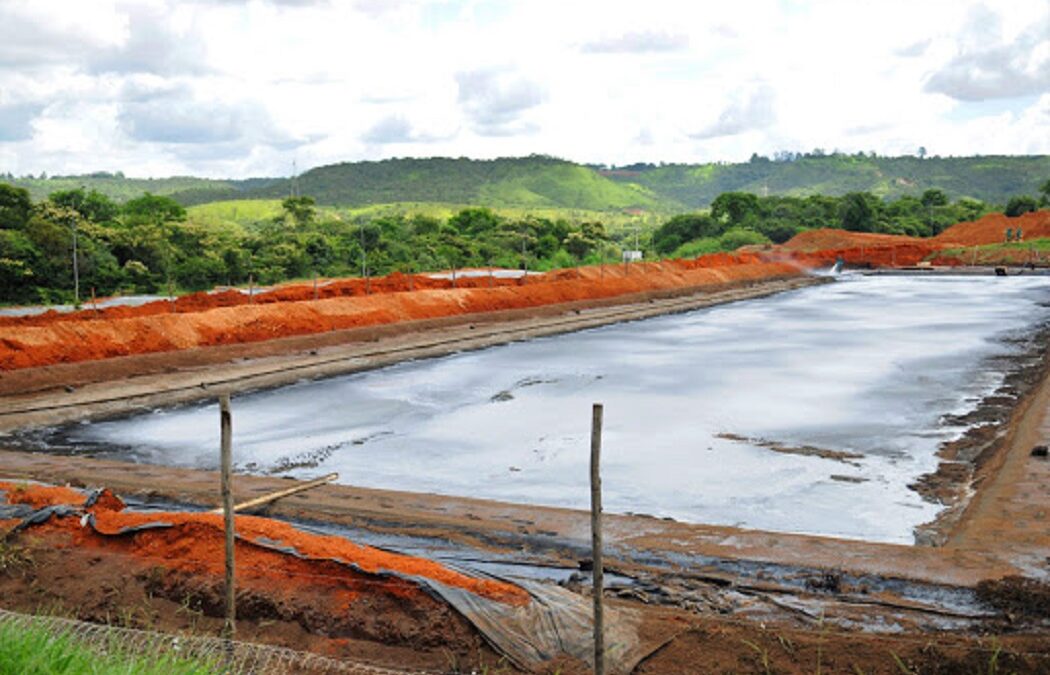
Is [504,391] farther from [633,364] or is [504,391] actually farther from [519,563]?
[519,563]

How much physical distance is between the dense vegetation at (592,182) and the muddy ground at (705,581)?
263 feet

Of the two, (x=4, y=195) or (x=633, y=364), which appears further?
(x=4, y=195)

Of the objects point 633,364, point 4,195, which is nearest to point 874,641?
point 633,364

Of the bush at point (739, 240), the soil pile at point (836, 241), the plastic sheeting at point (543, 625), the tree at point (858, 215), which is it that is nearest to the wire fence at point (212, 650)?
the plastic sheeting at point (543, 625)

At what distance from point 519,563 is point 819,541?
6.62ft

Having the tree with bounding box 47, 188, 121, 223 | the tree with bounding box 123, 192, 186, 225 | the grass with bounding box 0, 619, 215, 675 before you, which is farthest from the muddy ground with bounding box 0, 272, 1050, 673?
the tree with bounding box 123, 192, 186, 225

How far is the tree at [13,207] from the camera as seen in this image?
26766 millimetres

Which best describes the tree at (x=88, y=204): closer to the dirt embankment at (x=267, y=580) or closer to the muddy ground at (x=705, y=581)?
the muddy ground at (x=705, y=581)

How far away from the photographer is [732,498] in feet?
28.9

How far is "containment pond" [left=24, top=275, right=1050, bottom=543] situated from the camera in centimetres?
902

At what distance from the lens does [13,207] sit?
2780 centimetres

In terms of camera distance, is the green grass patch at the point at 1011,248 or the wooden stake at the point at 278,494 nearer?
the wooden stake at the point at 278,494

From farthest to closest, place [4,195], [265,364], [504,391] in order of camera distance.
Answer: [4,195], [265,364], [504,391]

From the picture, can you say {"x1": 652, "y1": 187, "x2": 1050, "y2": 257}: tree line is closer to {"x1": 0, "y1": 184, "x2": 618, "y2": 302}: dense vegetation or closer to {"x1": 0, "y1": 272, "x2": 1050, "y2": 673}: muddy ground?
{"x1": 0, "y1": 184, "x2": 618, "y2": 302}: dense vegetation
